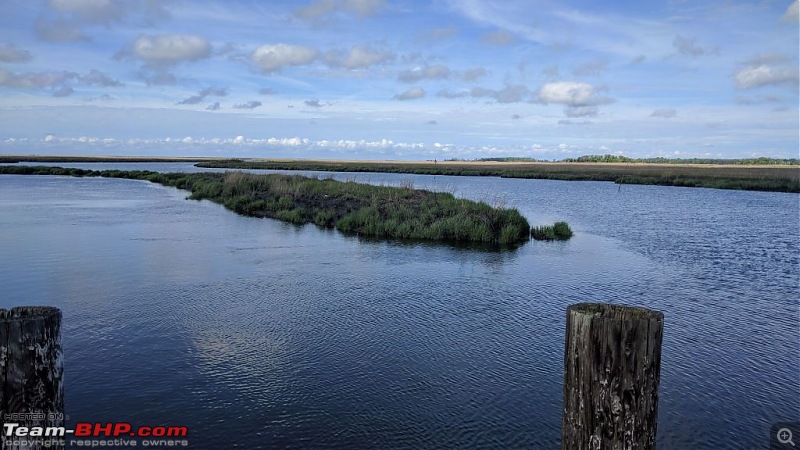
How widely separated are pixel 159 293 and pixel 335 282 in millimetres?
3877

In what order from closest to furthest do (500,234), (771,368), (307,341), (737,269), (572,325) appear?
(572,325)
(771,368)
(307,341)
(737,269)
(500,234)

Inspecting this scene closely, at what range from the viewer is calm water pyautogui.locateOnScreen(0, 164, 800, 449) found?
6949 mm

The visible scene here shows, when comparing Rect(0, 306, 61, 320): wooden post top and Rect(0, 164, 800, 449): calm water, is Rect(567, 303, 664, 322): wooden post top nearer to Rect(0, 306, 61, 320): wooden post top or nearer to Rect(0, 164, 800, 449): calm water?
Rect(0, 306, 61, 320): wooden post top

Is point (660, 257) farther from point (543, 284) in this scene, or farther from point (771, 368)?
point (771, 368)

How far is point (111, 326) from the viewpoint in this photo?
10172mm

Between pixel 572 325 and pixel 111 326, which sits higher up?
pixel 572 325

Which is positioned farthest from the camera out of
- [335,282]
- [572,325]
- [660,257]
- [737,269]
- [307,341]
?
[660,257]

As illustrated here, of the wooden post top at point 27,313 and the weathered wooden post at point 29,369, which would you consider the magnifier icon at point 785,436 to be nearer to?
the weathered wooden post at point 29,369

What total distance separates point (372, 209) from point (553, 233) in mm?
7717

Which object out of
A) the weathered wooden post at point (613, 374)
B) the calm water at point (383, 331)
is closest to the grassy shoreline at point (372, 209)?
the calm water at point (383, 331)

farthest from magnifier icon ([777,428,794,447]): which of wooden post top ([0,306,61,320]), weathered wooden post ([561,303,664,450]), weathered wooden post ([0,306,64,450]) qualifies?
wooden post top ([0,306,61,320])

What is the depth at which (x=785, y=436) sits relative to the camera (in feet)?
22.3

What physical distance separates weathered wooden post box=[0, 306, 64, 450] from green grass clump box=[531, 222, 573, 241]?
19982 millimetres

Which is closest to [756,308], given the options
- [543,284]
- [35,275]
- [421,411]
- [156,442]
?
[543,284]
